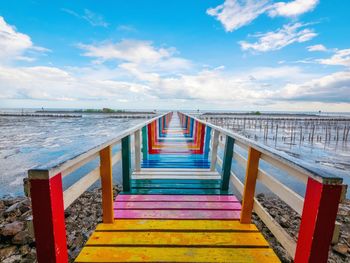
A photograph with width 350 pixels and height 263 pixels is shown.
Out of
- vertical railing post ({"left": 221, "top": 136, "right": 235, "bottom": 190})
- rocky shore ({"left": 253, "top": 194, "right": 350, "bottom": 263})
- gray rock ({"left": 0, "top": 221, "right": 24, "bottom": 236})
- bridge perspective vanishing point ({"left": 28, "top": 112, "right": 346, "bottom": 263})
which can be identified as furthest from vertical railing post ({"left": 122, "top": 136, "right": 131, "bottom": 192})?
rocky shore ({"left": 253, "top": 194, "right": 350, "bottom": 263})

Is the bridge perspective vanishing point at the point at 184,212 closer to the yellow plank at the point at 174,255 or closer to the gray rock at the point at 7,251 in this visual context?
the yellow plank at the point at 174,255

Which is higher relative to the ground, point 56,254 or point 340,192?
point 340,192

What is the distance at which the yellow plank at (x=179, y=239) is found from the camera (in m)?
2.28

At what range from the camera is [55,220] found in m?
1.39

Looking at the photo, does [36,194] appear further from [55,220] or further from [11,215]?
[11,215]

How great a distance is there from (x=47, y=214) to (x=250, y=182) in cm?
216

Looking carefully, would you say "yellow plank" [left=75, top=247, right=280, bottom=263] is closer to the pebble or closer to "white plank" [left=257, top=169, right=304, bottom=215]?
"white plank" [left=257, top=169, right=304, bottom=215]

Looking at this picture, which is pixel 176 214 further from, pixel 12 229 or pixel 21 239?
pixel 12 229

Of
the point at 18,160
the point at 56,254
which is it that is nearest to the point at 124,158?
the point at 56,254

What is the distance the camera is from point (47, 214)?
133 cm

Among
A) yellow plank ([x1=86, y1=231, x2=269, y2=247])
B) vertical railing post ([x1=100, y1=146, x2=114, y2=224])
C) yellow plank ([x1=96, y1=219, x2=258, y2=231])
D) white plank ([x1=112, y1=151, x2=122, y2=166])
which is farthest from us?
white plank ([x1=112, y1=151, x2=122, y2=166])

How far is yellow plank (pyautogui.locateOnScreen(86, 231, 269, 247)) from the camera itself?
2.28 metres

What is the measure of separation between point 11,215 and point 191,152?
5.19 metres

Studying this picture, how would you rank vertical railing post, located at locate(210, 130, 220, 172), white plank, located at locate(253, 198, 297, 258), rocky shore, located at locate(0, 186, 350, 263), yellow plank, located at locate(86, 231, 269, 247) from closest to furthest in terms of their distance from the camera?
white plank, located at locate(253, 198, 297, 258)
yellow plank, located at locate(86, 231, 269, 247)
rocky shore, located at locate(0, 186, 350, 263)
vertical railing post, located at locate(210, 130, 220, 172)
